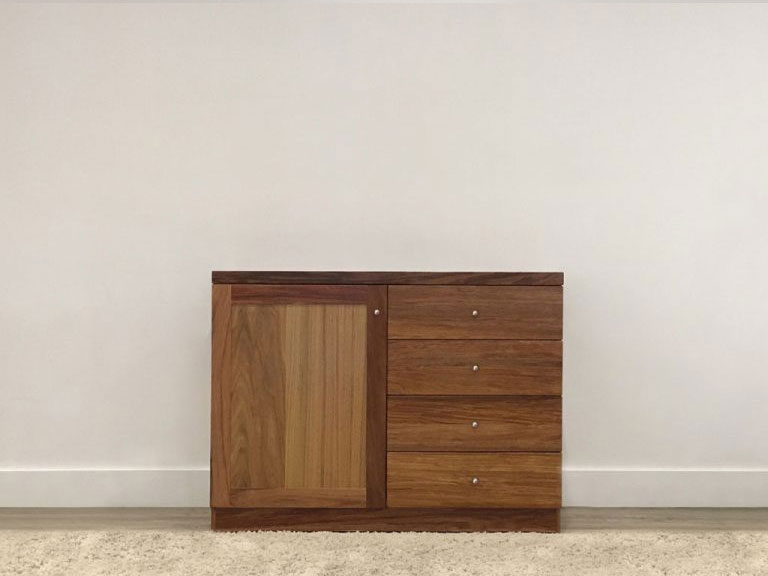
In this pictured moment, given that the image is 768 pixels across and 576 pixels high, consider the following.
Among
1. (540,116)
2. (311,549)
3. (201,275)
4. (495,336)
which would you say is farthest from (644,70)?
(311,549)

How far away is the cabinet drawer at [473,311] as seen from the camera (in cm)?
289

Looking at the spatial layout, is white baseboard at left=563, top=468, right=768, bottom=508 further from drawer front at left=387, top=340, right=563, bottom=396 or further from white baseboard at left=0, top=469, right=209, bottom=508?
white baseboard at left=0, top=469, right=209, bottom=508

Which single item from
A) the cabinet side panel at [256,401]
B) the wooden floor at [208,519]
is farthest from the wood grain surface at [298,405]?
the wooden floor at [208,519]

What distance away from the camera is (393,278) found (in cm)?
288

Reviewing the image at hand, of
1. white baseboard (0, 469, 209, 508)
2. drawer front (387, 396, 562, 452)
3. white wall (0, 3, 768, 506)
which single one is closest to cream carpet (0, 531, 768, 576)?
drawer front (387, 396, 562, 452)

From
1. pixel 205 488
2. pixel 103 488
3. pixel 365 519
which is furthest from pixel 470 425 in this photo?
pixel 103 488

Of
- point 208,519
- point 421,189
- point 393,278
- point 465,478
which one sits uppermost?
point 421,189

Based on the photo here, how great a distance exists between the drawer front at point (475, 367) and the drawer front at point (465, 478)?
0.70 ft

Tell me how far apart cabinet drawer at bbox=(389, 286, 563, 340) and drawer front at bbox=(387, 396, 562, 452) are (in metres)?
0.22

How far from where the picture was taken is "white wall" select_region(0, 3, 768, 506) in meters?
3.36

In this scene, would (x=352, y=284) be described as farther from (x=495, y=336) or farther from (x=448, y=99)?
(x=448, y=99)

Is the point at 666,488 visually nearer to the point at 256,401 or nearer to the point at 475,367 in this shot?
the point at 475,367

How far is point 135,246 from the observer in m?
3.36

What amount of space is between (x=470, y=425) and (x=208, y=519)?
1000mm
